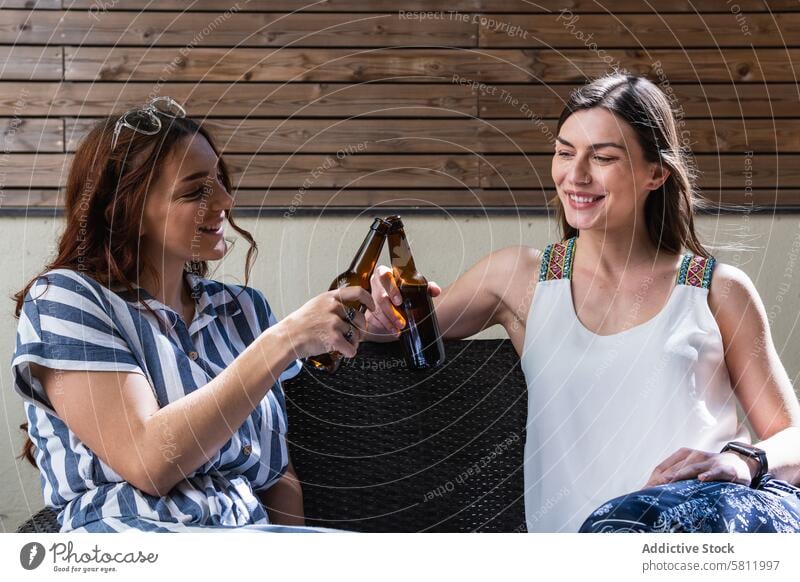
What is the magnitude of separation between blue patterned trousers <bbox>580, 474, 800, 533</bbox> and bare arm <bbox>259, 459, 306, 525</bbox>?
0.47 metres

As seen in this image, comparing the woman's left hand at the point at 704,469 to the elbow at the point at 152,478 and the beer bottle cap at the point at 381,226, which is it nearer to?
the beer bottle cap at the point at 381,226

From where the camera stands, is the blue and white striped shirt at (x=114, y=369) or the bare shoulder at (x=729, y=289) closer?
the blue and white striped shirt at (x=114, y=369)

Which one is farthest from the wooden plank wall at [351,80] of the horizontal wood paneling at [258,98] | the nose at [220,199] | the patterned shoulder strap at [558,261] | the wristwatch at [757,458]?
the wristwatch at [757,458]

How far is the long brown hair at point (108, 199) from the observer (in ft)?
4.12

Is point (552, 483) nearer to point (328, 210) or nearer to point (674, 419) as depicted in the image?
point (674, 419)

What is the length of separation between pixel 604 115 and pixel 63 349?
2.69 feet

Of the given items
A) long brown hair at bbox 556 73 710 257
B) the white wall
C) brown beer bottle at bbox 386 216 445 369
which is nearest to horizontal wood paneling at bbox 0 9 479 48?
the white wall

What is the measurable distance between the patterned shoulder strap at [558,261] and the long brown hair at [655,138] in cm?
4

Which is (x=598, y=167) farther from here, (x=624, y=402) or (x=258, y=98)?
(x=258, y=98)

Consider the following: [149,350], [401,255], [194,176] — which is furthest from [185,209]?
[401,255]

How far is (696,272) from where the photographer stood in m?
1.51

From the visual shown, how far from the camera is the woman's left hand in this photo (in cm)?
122

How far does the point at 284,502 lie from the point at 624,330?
A: 1.86ft
